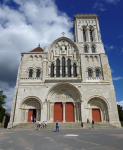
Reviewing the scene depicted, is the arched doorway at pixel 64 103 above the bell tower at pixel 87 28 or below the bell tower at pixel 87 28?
below

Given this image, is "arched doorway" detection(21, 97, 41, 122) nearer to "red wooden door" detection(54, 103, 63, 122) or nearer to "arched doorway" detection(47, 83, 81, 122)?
"arched doorway" detection(47, 83, 81, 122)

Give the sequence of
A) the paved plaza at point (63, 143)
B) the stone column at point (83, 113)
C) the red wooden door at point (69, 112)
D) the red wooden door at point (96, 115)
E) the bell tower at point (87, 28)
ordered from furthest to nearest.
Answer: the bell tower at point (87, 28)
the red wooden door at point (69, 112)
the red wooden door at point (96, 115)
the stone column at point (83, 113)
the paved plaza at point (63, 143)

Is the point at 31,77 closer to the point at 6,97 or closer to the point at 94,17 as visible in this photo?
the point at 6,97

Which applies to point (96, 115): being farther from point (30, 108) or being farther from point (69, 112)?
point (30, 108)

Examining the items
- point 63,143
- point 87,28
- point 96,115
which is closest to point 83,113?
point 96,115

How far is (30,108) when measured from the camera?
19688 millimetres

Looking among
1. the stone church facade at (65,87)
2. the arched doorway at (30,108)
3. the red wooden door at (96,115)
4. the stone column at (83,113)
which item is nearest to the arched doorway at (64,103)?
the stone church facade at (65,87)

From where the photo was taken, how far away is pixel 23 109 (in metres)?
19.2

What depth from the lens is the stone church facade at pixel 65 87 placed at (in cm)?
1888

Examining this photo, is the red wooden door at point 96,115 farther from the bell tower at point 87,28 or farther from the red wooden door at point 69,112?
the bell tower at point 87,28

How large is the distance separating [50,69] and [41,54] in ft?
12.3

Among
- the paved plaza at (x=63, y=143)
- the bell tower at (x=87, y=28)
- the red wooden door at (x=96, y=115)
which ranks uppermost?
the bell tower at (x=87, y=28)

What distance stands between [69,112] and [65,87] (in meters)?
4.35

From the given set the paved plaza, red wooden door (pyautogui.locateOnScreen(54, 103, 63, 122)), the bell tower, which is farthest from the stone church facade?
the paved plaza
